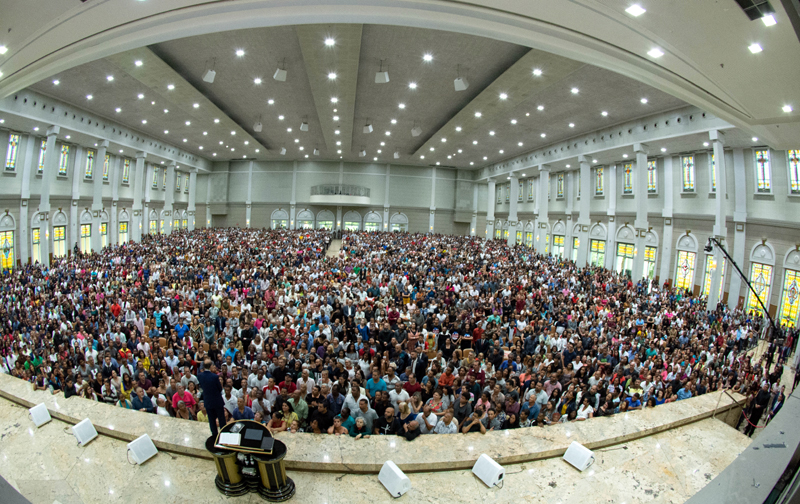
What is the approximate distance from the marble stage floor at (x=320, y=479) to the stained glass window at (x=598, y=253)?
20.7 meters

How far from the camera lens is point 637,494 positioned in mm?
3500

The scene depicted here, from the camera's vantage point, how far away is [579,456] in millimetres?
3779

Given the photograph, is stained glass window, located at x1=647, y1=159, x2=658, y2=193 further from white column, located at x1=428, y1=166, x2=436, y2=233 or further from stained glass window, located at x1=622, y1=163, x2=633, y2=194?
white column, located at x1=428, y1=166, x2=436, y2=233

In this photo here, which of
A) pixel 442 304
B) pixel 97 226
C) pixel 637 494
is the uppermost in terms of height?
pixel 97 226

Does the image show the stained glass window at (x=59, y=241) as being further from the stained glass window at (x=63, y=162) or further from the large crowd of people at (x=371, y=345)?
the large crowd of people at (x=371, y=345)

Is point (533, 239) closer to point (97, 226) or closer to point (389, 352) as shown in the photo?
point (389, 352)

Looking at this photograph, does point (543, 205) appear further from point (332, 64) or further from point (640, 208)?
point (332, 64)

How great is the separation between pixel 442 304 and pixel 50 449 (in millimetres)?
7730

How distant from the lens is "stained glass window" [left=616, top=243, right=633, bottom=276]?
805 inches

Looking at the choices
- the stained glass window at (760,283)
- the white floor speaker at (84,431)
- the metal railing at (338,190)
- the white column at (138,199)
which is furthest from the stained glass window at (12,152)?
the stained glass window at (760,283)

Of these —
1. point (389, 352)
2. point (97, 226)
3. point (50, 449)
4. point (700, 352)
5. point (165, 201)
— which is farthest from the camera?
point (165, 201)

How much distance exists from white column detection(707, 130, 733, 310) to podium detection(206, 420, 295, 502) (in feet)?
56.1

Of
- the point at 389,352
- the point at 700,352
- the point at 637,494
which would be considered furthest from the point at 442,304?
the point at 637,494

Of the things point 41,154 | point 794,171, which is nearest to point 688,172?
point 794,171
